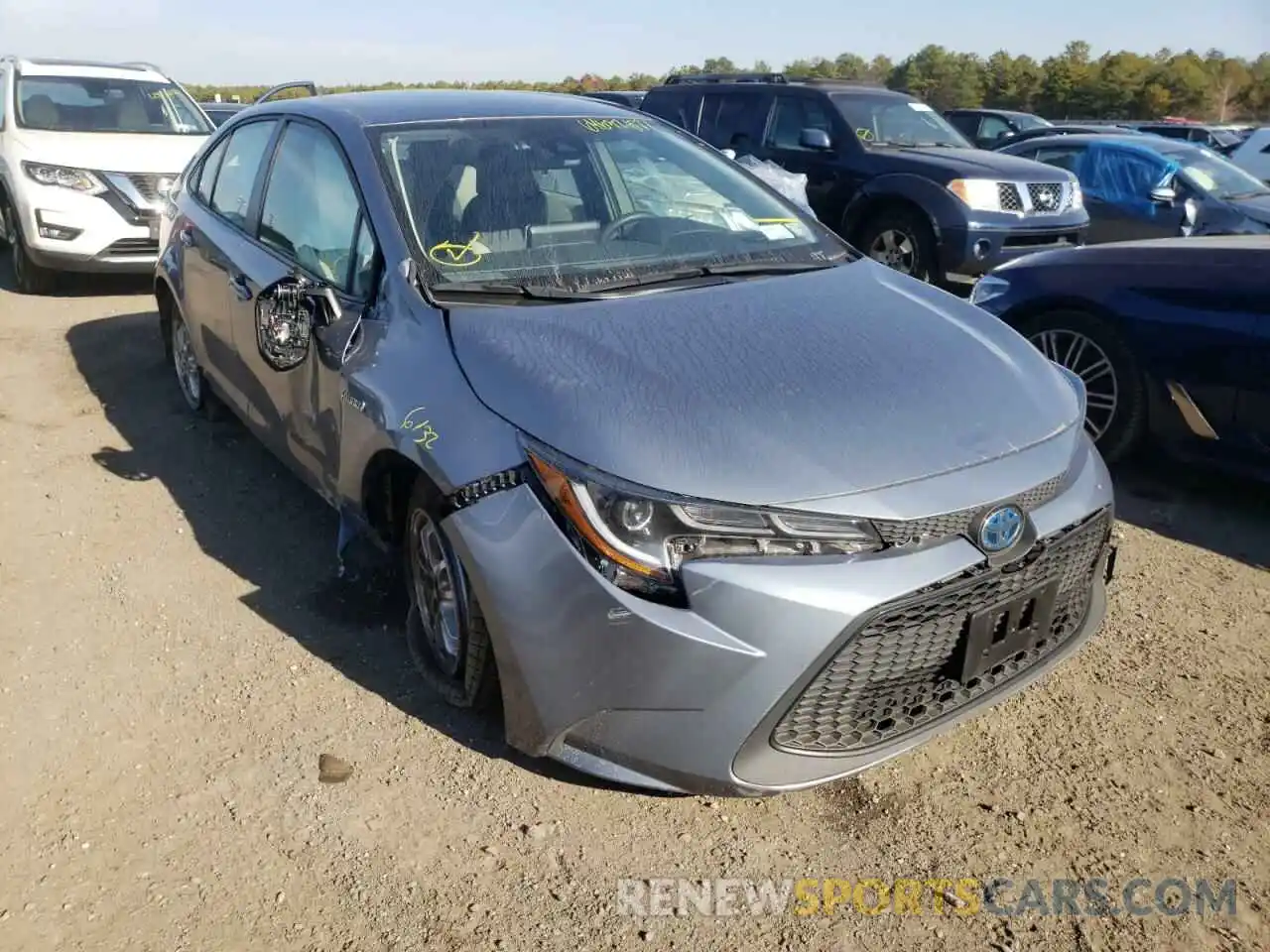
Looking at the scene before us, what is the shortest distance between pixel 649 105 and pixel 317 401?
8365 millimetres

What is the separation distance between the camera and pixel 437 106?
3.85 meters

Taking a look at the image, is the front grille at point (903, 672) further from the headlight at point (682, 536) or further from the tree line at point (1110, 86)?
the tree line at point (1110, 86)

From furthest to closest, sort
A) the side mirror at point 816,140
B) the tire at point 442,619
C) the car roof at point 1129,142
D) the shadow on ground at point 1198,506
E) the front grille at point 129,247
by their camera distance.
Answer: the car roof at point 1129,142 → the side mirror at point 816,140 → the front grille at point 129,247 → the shadow on ground at point 1198,506 → the tire at point 442,619

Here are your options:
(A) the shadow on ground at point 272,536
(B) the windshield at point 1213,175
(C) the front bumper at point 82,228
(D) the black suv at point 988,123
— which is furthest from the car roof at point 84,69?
(D) the black suv at point 988,123

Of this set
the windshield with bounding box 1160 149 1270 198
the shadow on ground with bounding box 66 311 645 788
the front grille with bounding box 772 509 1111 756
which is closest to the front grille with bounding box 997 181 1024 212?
the windshield with bounding box 1160 149 1270 198

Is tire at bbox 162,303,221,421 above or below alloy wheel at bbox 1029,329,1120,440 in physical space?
below

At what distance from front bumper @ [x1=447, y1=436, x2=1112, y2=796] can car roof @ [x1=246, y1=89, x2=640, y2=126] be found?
1.77 m

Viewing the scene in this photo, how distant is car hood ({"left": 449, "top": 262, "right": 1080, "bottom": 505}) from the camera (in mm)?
2416

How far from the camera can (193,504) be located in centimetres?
451

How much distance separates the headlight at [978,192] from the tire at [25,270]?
688cm

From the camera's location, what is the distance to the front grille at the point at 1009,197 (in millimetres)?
8344

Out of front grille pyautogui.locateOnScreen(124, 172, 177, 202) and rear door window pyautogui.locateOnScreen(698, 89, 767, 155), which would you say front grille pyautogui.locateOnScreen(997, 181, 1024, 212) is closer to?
rear door window pyautogui.locateOnScreen(698, 89, 767, 155)

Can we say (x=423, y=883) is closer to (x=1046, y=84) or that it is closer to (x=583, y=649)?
(x=583, y=649)

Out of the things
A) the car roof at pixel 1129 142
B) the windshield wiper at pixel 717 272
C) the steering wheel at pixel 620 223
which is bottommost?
the car roof at pixel 1129 142
